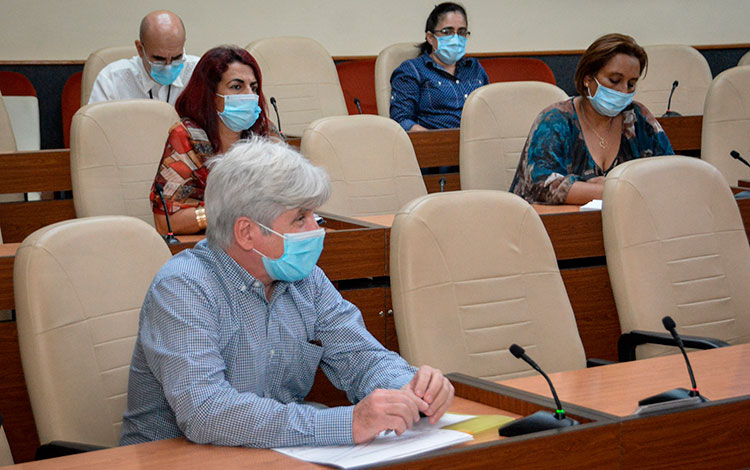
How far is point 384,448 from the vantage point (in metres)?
1.38

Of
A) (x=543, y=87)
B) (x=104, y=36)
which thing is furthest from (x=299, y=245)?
(x=104, y=36)

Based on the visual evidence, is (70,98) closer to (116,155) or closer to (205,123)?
(116,155)

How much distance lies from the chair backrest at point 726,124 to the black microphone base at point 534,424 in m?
2.49

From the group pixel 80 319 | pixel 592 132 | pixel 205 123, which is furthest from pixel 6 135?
pixel 592 132

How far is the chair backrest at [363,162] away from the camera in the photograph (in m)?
3.07

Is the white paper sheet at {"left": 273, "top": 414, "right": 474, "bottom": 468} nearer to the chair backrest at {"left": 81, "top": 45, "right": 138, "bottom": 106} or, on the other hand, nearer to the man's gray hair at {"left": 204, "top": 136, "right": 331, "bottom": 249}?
the man's gray hair at {"left": 204, "top": 136, "right": 331, "bottom": 249}

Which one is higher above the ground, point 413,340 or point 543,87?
point 543,87

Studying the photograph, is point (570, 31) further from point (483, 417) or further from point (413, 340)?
point (483, 417)

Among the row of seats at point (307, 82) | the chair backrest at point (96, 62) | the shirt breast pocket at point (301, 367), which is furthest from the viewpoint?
the row of seats at point (307, 82)

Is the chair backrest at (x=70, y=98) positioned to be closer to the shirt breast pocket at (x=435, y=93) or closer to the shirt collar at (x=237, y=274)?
the shirt breast pocket at (x=435, y=93)

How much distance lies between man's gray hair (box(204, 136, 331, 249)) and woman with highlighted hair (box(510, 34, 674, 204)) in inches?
61.3

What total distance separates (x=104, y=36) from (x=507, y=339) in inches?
133

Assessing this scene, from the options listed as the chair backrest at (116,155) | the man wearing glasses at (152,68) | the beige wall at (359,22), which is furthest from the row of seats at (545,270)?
the beige wall at (359,22)

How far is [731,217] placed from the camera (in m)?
2.51
